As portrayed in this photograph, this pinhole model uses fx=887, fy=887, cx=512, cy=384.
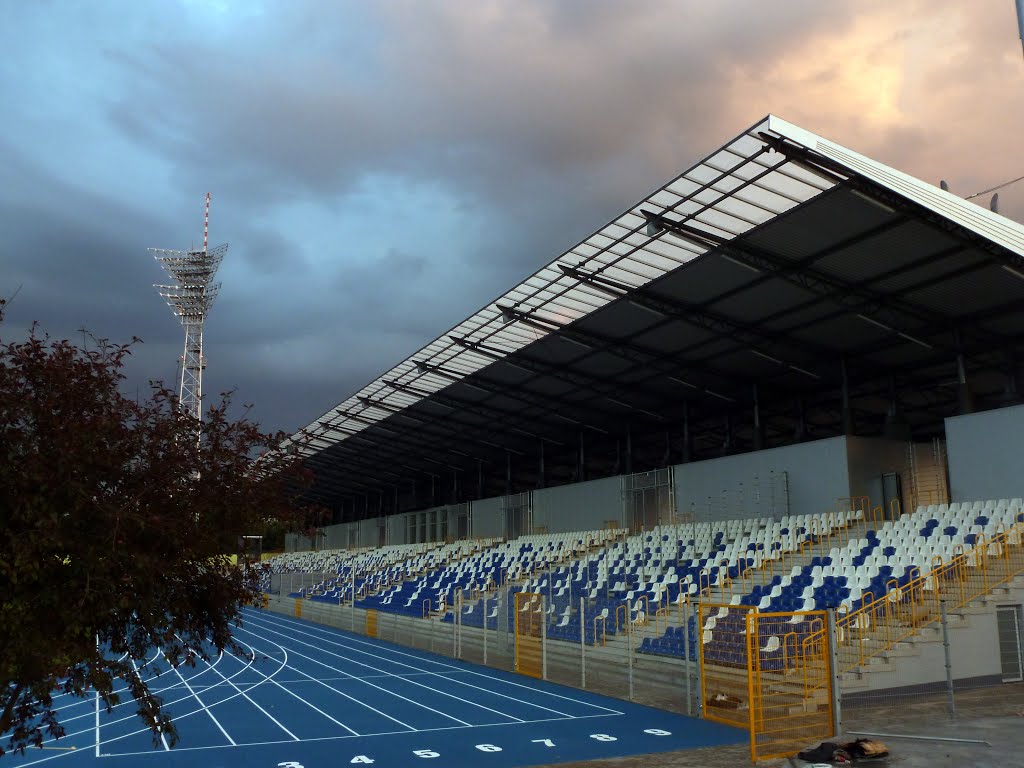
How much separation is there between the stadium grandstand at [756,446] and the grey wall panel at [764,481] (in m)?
0.08

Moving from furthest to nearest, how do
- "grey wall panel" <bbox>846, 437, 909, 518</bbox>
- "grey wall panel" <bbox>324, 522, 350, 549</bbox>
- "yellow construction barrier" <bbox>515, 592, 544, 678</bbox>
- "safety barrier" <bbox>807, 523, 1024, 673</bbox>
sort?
1. "grey wall panel" <bbox>324, 522, 350, 549</bbox>
2. "grey wall panel" <bbox>846, 437, 909, 518</bbox>
3. "yellow construction barrier" <bbox>515, 592, 544, 678</bbox>
4. "safety barrier" <bbox>807, 523, 1024, 673</bbox>

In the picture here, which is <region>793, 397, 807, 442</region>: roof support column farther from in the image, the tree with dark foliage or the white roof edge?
the tree with dark foliage

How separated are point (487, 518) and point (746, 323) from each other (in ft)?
79.7

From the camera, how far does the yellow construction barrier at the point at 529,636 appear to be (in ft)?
60.7

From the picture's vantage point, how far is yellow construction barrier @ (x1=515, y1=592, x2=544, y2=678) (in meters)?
18.5

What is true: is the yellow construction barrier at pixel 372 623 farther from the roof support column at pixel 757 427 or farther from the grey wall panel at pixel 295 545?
the grey wall panel at pixel 295 545

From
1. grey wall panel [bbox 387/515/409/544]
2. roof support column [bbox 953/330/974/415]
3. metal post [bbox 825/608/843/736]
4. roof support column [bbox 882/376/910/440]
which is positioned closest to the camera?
metal post [bbox 825/608/843/736]

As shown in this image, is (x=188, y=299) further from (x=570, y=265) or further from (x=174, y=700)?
(x=174, y=700)

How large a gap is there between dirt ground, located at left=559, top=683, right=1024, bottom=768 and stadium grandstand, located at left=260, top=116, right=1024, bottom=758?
1.60 ft

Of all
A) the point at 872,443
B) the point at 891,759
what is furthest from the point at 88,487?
the point at 872,443

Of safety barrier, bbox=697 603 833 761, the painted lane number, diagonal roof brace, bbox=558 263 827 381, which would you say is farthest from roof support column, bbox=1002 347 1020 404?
the painted lane number

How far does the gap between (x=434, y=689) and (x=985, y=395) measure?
81.2 ft

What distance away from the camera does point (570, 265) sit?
23578 mm

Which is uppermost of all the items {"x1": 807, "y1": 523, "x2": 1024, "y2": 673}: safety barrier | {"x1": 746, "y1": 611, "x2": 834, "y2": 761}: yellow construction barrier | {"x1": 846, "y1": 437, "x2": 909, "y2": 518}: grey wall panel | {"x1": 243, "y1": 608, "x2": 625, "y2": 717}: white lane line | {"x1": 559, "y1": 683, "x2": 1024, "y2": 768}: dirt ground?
{"x1": 846, "y1": 437, "x2": 909, "y2": 518}: grey wall panel
